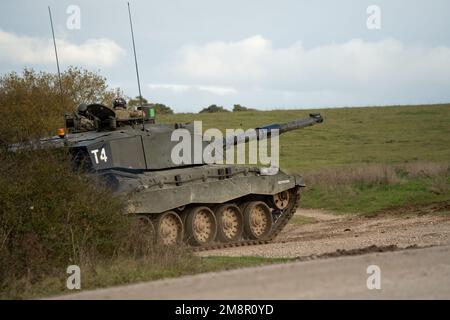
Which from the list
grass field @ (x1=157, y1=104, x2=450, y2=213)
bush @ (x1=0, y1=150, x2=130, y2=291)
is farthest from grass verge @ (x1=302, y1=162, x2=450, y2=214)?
bush @ (x1=0, y1=150, x2=130, y2=291)

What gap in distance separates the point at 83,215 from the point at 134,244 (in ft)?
3.05

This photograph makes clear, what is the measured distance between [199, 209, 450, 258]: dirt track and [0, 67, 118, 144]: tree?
729cm

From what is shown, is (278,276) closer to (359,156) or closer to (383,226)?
(383,226)

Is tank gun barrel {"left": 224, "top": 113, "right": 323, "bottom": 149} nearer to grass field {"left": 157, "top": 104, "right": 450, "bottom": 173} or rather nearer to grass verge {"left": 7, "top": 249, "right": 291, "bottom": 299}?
grass verge {"left": 7, "top": 249, "right": 291, "bottom": 299}

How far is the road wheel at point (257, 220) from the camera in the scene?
1750cm

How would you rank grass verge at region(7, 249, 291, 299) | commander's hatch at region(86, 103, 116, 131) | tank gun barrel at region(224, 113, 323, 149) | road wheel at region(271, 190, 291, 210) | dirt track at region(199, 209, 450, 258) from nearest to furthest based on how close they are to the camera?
grass verge at region(7, 249, 291, 299) → dirt track at region(199, 209, 450, 258) → commander's hatch at region(86, 103, 116, 131) → tank gun barrel at region(224, 113, 323, 149) → road wheel at region(271, 190, 291, 210)

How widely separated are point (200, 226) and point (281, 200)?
299 cm

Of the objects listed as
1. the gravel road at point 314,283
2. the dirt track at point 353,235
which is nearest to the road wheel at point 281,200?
the dirt track at point 353,235

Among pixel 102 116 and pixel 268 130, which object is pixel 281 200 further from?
pixel 102 116

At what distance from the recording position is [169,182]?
15219 millimetres

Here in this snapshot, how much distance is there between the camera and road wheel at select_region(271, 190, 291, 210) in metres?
18.4

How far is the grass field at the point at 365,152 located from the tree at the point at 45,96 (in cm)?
753

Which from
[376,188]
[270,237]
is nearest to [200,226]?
[270,237]

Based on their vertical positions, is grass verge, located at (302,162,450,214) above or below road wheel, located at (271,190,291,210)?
below
